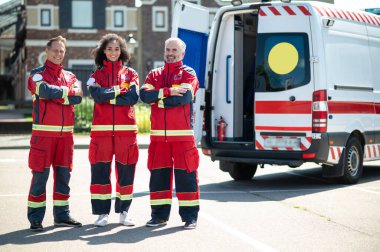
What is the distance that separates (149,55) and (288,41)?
26.7 metres

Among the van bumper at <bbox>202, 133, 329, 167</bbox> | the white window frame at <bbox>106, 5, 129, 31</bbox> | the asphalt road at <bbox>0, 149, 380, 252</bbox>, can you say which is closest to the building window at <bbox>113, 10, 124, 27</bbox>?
the white window frame at <bbox>106, 5, 129, 31</bbox>

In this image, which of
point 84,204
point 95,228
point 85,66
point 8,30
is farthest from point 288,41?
point 8,30

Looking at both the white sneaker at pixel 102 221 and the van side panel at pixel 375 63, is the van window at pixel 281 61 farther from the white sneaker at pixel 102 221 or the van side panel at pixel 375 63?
the white sneaker at pixel 102 221

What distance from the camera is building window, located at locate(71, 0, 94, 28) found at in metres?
34.0

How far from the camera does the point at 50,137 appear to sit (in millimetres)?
7188

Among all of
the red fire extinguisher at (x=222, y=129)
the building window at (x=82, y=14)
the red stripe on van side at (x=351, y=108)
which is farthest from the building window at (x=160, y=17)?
the red fire extinguisher at (x=222, y=129)

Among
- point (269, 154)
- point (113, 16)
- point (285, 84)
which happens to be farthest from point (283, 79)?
point (113, 16)

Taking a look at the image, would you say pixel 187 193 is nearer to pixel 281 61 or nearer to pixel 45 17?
pixel 281 61

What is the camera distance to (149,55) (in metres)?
36.5

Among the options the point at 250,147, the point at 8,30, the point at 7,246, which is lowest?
the point at 7,246

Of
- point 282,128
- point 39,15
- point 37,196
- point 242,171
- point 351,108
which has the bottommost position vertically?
point 242,171

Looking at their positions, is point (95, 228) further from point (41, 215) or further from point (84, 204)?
point (84, 204)

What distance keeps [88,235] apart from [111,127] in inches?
44.1

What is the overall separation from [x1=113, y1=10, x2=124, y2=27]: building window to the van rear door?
25.4 metres
